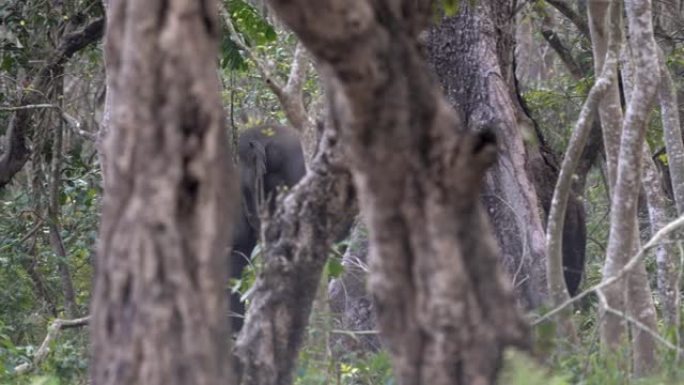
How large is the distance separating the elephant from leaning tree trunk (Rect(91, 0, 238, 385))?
635 centimetres

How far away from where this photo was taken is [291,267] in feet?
15.7

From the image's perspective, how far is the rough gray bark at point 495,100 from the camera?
283 inches

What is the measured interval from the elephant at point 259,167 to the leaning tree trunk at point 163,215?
6.35 m

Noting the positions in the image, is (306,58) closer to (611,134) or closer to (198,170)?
(611,134)

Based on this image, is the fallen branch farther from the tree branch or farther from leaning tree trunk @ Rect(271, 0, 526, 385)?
leaning tree trunk @ Rect(271, 0, 526, 385)

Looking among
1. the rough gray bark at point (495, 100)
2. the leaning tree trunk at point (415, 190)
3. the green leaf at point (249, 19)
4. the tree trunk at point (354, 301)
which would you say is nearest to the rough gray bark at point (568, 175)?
the tree trunk at point (354, 301)

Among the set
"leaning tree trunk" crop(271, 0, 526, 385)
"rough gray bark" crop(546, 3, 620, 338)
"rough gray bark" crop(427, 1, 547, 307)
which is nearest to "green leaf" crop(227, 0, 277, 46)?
"rough gray bark" crop(427, 1, 547, 307)

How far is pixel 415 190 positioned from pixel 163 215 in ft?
2.15

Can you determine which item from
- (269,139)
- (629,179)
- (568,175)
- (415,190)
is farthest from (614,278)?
(269,139)

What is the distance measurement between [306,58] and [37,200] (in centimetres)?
345

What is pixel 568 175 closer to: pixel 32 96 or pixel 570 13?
pixel 570 13

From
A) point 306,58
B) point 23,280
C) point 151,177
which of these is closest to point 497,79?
point 306,58

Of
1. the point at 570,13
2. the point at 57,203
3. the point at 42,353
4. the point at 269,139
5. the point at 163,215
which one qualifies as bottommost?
the point at 42,353

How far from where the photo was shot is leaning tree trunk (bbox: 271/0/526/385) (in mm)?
3279
